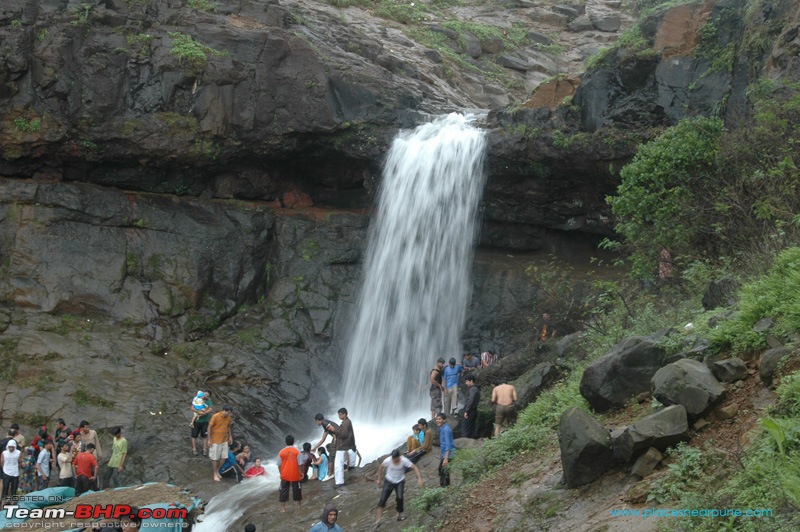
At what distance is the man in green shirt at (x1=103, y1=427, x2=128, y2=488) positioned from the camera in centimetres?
1398

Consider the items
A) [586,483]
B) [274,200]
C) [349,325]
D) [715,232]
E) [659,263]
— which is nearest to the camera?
[586,483]

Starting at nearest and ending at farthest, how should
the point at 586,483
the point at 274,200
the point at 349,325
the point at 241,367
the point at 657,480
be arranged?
the point at 657,480, the point at 586,483, the point at 241,367, the point at 349,325, the point at 274,200

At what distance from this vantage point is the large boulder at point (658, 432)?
690 cm

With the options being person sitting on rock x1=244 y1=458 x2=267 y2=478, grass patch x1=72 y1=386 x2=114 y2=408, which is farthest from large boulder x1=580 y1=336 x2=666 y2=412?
grass patch x1=72 y1=386 x2=114 y2=408

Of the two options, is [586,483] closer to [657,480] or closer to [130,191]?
[657,480]

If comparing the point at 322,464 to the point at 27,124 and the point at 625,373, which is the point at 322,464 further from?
the point at 27,124

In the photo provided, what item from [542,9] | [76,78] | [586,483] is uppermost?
[542,9]

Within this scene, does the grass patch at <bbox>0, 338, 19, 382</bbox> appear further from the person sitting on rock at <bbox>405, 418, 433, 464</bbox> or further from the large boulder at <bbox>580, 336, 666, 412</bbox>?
the large boulder at <bbox>580, 336, 666, 412</bbox>

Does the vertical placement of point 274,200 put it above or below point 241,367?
above

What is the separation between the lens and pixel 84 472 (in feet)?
43.3

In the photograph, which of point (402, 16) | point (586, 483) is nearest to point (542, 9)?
point (402, 16)

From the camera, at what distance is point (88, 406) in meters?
16.2

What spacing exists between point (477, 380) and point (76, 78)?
12.5 m

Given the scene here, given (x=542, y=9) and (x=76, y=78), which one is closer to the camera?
(x=76, y=78)
